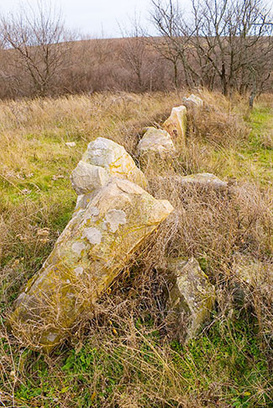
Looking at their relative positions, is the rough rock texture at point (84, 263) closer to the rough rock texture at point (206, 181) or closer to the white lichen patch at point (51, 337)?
the white lichen patch at point (51, 337)

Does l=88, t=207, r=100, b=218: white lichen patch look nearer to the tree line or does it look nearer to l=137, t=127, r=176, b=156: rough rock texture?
l=137, t=127, r=176, b=156: rough rock texture

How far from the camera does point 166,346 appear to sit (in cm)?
168

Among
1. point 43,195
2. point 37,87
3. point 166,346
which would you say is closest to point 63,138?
point 43,195

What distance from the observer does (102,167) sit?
3.00m

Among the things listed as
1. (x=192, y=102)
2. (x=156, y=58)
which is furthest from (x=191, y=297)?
(x=156, y=58)

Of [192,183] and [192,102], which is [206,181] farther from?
[192,102]

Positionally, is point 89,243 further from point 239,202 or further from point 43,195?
point 43,195

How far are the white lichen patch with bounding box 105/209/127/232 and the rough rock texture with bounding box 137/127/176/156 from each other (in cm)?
275

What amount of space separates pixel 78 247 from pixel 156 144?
3.16 meters

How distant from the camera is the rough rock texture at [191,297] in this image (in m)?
1.79

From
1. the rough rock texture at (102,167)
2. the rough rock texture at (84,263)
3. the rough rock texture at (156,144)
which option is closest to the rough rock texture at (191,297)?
the rough rock texture at (84,263)

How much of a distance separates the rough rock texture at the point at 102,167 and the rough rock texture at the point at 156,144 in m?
1.22

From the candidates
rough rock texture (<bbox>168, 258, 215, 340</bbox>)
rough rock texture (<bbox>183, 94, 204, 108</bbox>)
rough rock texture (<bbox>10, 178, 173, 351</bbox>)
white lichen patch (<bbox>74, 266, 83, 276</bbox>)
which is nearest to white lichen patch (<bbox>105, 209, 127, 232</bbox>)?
rough rock texture (<bbox>10, 178, 173, 351</bbox>)

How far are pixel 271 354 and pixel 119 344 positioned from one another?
3.12 ft
